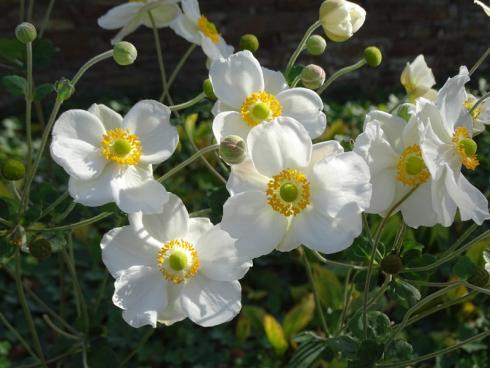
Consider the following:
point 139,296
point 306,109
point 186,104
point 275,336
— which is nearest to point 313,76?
point 306,109

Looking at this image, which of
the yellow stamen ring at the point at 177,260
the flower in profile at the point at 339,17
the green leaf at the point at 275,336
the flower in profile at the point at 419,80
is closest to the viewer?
the yellow stamen ring at the point at 177,260

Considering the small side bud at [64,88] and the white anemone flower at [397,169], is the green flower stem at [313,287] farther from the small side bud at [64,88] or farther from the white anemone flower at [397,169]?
the small side bud at [64,88]

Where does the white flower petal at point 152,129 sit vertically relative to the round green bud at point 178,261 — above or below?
above

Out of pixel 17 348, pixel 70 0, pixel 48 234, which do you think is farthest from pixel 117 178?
pixel 70 0

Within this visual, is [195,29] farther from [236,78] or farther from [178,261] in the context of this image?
[178,261]

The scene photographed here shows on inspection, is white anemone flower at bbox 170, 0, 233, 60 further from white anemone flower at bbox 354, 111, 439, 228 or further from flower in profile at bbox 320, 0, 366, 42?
white anemone flower at bbox 354, 111, 439, 228

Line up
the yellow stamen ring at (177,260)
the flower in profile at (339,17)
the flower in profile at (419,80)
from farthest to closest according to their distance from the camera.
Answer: the flower in profile at (419,80) < the flower in profile at (339,17) < the yellow stamen ring at (177,260)

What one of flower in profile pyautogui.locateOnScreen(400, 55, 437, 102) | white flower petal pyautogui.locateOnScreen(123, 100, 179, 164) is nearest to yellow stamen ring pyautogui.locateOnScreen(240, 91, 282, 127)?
white flower petal pyautogui.locateOnScreen(123, 100, 179, 164)

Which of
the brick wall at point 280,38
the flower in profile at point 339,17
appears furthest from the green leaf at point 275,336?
the brick wall at point 280,38
